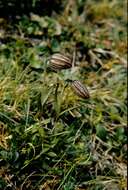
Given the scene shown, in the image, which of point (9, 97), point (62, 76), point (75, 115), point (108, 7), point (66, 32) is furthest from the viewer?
point (108, 7)

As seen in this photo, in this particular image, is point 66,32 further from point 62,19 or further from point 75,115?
point 75,115

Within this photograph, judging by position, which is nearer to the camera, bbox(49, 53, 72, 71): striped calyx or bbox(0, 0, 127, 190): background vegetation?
bbox(0, 0, 127, 190): background vegetation

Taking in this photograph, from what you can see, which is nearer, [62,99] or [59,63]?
[59,63]

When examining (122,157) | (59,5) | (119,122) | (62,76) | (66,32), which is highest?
(59,5)

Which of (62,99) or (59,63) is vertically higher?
(59,63)

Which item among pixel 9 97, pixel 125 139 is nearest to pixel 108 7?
pixel 125 139

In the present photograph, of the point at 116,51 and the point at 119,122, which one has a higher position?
the point at 116,51

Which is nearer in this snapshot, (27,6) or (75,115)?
(75,115)

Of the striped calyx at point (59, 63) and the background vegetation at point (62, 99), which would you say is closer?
the background vegetation at point (62, 99)
